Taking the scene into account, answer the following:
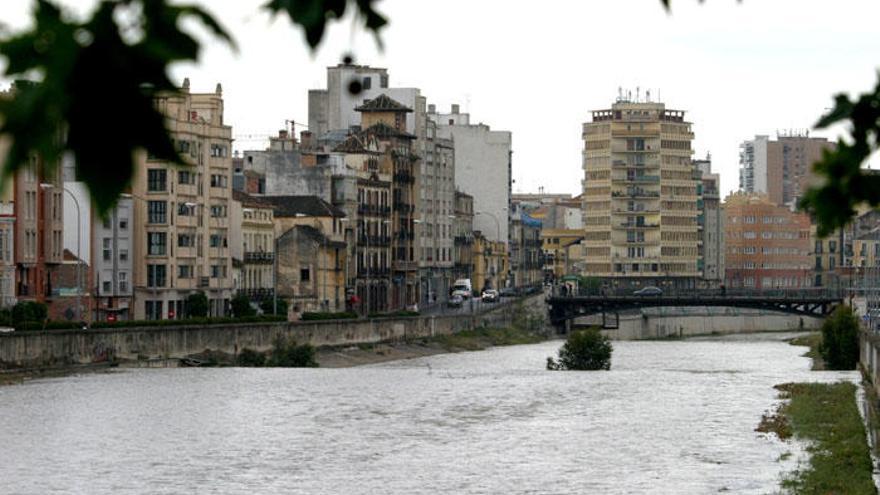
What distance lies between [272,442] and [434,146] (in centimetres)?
13238

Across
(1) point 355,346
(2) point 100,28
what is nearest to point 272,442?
Answer: (2) point 100,28

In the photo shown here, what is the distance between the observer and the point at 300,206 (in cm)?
14938

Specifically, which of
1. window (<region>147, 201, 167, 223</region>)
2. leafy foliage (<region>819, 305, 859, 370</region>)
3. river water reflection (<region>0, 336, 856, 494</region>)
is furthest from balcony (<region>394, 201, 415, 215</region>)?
river water reflection (<region>0, 336, 856, 494</region>)

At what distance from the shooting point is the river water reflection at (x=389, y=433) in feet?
146

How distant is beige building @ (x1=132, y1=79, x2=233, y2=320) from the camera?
393 feet

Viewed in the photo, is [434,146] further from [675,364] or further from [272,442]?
[272,442]

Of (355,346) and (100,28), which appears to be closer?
(100,28)

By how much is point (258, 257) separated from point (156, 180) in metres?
18.3

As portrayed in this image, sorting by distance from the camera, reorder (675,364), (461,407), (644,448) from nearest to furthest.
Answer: (644,448) → (461,407) → (675,364)

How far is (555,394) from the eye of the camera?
249 feet

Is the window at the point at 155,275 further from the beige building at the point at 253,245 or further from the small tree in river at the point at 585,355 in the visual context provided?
the small tree in river at the point at 585,355

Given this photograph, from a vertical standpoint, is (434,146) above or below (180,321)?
above

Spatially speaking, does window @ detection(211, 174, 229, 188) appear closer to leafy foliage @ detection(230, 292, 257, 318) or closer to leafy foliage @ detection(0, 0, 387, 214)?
leafy foliage @ detection(230, 292, 257, 318)

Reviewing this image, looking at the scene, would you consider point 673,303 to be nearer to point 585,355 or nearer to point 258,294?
point 258,294
